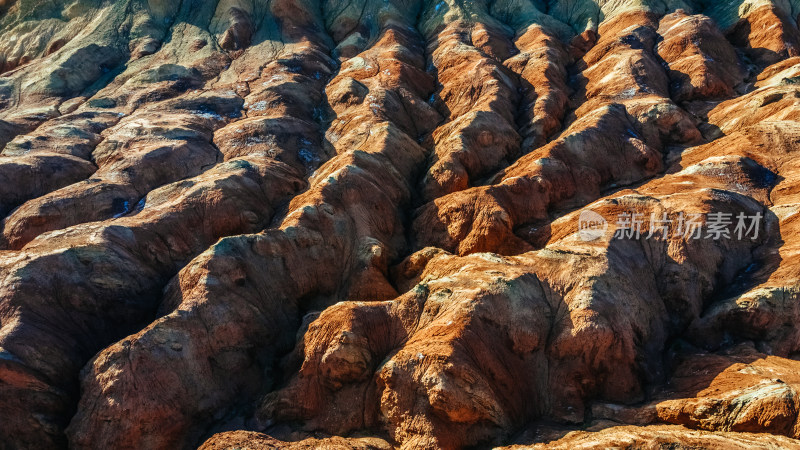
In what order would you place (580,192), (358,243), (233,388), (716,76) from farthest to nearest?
(716,76) → (580,192) → (358,243) → (233,388)

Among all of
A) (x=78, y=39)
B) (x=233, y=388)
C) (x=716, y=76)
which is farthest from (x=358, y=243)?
(x=78, y=39)

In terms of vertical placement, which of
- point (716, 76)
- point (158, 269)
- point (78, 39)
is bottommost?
point (158, 269)

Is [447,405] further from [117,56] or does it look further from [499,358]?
[117,56]

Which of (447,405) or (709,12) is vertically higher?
(709,12)

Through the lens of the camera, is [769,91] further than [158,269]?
Yes

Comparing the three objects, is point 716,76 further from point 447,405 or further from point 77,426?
point 77,426

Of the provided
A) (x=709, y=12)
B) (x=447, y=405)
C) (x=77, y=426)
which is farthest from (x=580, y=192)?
(x=709, y=12)

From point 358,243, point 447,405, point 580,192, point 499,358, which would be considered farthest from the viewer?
point 580,192
